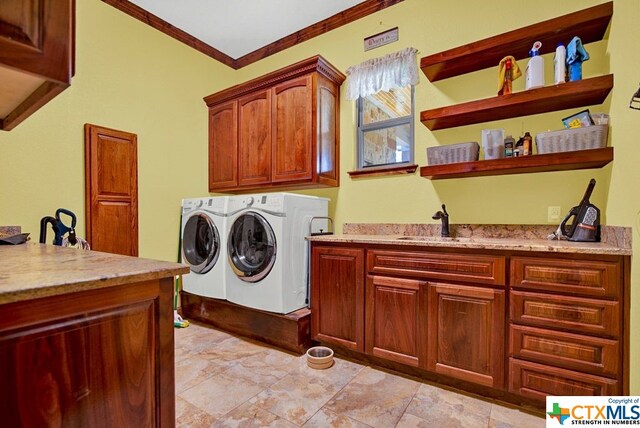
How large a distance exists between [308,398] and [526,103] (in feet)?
7.33

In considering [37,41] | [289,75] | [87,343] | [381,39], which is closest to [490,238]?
[381,39]

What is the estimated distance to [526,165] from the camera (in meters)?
1.95

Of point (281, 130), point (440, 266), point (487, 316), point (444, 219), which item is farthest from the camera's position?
point (281, 130)

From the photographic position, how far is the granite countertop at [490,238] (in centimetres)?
152

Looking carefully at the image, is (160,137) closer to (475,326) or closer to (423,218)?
(423,218)

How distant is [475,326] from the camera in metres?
1.78

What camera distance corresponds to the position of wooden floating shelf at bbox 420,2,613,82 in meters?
1.84

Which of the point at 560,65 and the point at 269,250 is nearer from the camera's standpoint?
the point at 560,65

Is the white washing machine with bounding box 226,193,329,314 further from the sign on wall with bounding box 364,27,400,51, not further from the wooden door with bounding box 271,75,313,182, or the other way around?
the sign on wall with bounding box 364,27,400,51

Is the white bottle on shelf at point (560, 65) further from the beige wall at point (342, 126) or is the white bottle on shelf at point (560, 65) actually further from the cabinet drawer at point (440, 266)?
the cabinet drawer at point (440, 266)

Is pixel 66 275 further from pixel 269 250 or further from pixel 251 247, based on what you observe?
pixel 251 247

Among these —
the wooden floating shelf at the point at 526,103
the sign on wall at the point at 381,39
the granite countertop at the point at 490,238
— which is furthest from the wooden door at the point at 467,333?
the sign on wall at the point at 381,39

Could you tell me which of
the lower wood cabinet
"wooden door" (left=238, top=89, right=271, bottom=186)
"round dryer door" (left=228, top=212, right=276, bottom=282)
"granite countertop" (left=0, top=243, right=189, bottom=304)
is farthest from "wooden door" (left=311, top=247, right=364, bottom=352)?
"granite countertop" (left=0, top=243, right=189, bottom=304)

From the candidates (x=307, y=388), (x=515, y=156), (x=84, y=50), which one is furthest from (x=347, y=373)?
(x=84, y=50)
